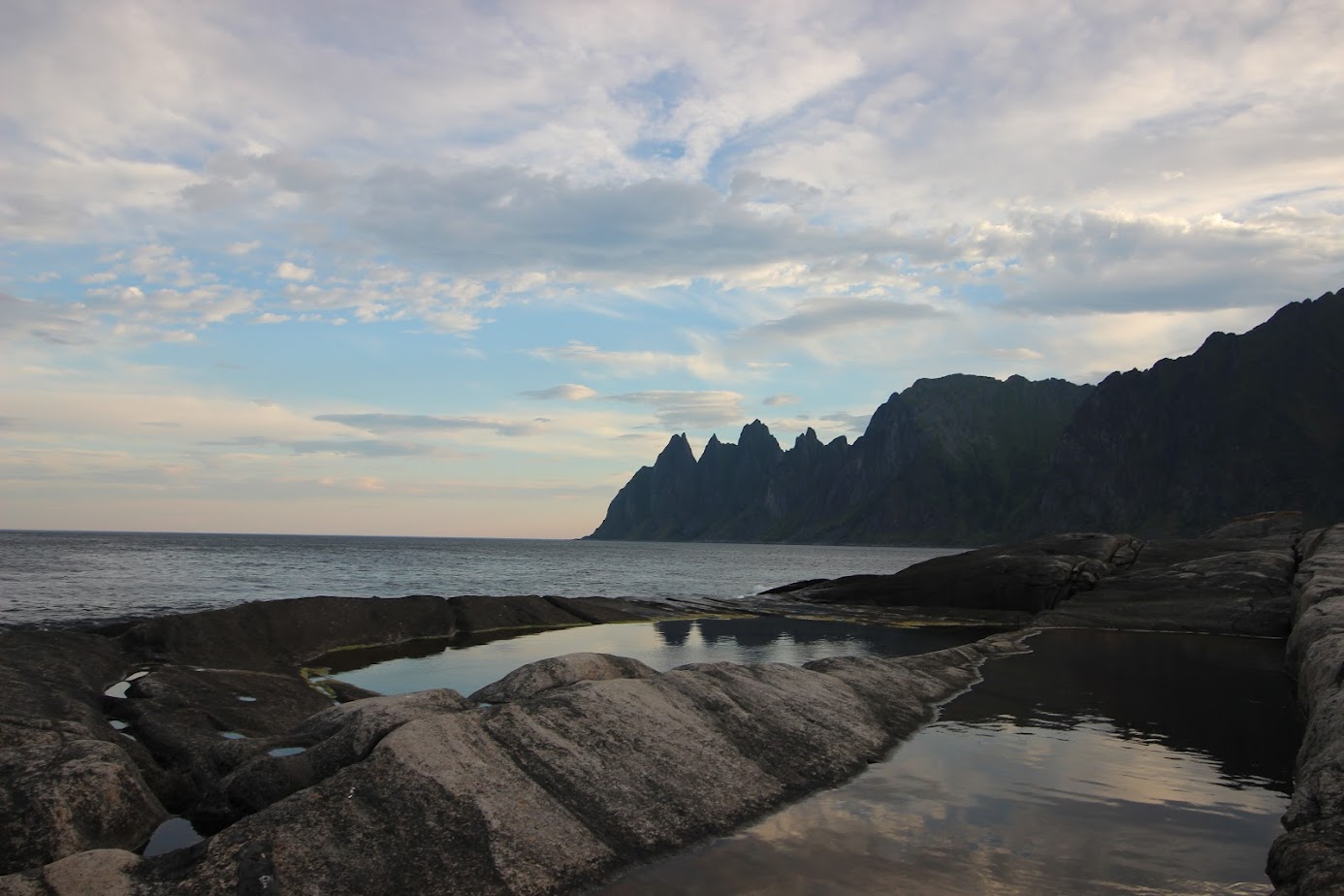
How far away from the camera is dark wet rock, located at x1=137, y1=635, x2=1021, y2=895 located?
356 inches

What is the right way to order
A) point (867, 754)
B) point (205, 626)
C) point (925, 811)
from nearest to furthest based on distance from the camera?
point (925, 811) → point (867, 754) → point (205, 626)

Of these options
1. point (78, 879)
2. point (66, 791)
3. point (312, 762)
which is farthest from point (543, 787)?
point (66, 791)

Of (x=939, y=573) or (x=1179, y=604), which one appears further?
(x=939, y=573)

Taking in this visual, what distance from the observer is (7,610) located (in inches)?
1692

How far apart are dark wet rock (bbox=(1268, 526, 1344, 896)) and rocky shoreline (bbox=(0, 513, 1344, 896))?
4 cm

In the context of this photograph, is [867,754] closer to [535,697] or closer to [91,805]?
[535,697]

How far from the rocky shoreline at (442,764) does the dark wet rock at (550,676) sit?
0.05 metres

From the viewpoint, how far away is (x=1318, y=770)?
37.5ft

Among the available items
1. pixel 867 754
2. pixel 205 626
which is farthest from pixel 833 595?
pixel 867 754

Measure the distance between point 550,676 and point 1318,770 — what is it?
1149 cm

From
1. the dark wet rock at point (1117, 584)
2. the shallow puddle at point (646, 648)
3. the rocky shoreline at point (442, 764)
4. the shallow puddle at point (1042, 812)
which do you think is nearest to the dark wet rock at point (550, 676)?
the rocky shoreline at point (442, 764)

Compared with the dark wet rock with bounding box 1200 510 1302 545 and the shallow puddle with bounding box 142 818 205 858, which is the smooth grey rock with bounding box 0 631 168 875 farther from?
the dark wet rock with bounding box 1200 510 1302 545

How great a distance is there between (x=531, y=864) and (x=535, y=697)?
393cm

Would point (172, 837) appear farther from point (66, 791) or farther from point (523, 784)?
point (523, 784)
